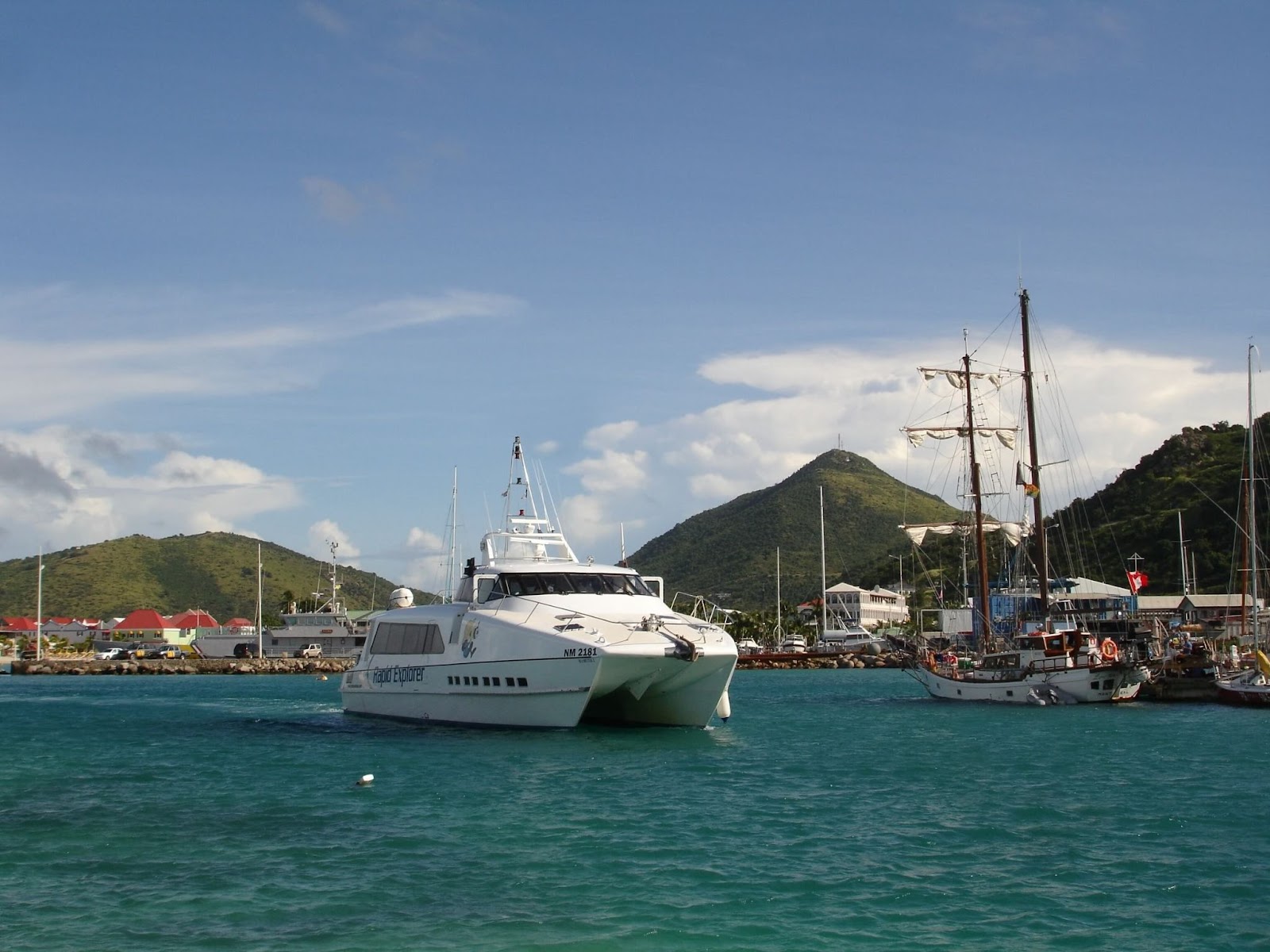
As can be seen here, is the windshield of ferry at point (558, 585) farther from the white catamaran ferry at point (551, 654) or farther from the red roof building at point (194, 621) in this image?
the red roof building at point (194, 621)

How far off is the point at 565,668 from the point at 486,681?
3.80 metres

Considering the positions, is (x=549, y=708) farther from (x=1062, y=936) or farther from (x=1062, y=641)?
(x=1062, y=641)

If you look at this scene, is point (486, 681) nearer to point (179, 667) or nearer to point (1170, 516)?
point (179, 667)

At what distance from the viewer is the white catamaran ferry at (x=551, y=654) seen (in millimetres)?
32656

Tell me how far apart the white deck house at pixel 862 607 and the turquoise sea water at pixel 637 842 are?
121m

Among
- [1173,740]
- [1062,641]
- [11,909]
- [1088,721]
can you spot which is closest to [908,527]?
[1062,641]

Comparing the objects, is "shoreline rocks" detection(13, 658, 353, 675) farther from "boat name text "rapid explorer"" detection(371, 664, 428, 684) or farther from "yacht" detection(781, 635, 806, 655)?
"boat name text "rapid explorer"" detection(371, 664, 428, 684)

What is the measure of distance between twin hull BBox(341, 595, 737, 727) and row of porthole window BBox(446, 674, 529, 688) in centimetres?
4

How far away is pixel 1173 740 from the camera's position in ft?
119

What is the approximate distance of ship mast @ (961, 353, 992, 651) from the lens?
62031 mm

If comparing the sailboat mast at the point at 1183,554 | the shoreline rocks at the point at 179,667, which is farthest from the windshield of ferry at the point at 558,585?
the shoreline rocks at the point at 179,667

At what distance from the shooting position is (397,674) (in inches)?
1601

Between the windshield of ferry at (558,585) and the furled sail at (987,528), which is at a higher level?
the furled sail at (987,528)

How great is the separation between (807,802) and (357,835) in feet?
28.7
